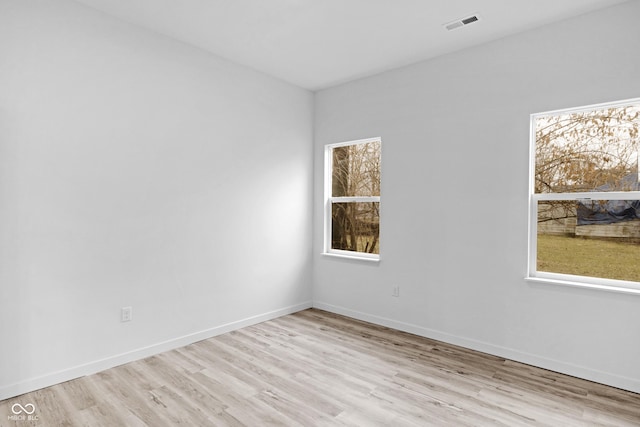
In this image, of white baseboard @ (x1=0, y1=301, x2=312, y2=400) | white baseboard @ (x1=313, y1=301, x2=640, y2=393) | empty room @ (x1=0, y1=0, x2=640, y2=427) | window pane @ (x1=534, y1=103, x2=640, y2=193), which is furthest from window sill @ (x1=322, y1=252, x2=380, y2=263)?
window pane @ (x1=534, y1=103, x2=640, y2=193)

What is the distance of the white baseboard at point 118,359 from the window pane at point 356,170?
5.68 feet

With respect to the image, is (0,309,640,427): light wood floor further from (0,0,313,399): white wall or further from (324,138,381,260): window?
(324,138,381,260): window

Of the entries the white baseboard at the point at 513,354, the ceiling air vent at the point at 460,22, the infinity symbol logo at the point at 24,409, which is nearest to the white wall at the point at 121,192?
the infinity symbol logo at the point at 24,409

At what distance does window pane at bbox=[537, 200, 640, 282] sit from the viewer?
2.70 metres

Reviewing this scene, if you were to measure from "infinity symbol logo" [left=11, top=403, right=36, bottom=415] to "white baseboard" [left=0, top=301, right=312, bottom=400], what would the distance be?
14 centimetres

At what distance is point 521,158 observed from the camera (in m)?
3.04

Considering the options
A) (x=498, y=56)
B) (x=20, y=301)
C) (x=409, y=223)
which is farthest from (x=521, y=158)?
(x=20, y=301)

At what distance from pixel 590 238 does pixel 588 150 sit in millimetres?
705

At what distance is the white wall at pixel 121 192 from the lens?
8.09 feet

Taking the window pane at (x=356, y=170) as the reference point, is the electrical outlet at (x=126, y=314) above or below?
below

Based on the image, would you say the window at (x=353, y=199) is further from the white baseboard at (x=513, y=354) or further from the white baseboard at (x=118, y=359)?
the white baseboard at (x=118, y=359)

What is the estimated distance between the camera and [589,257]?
285 centimetres

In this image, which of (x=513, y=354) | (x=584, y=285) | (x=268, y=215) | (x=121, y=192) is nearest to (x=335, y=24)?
(x=268, y=215)

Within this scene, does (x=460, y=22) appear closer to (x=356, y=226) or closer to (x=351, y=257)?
(x=356, y=226)
